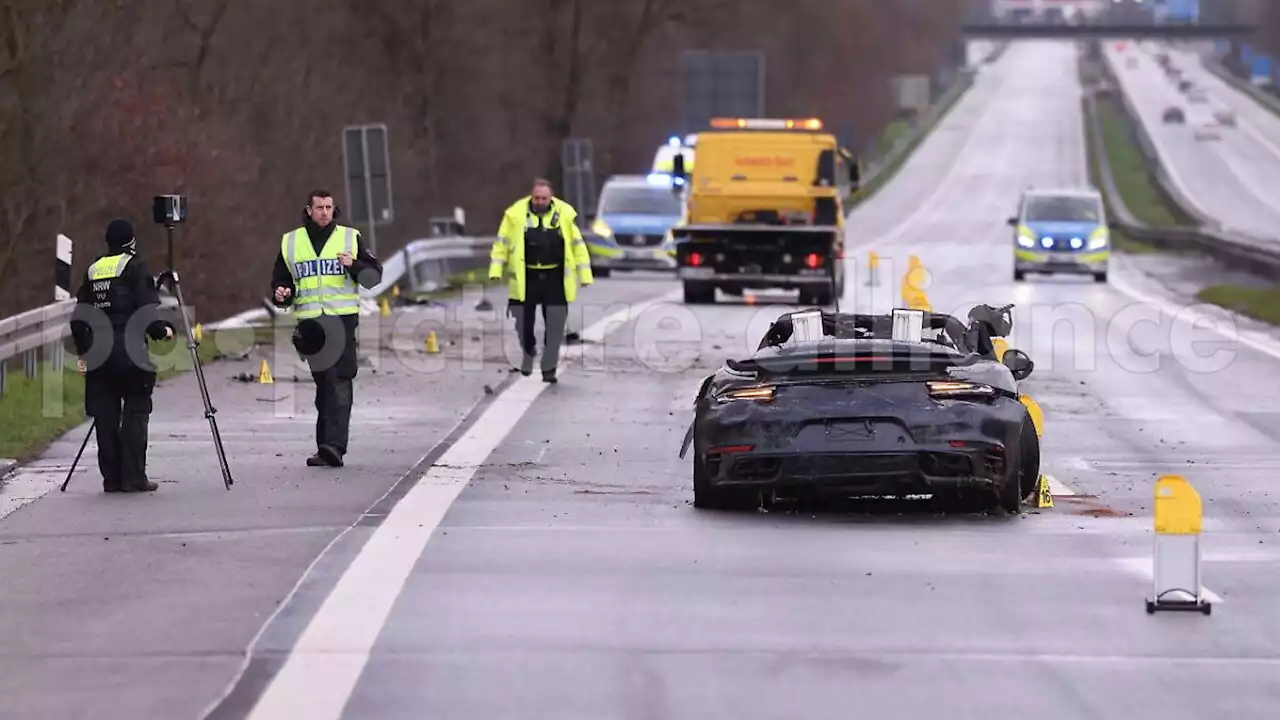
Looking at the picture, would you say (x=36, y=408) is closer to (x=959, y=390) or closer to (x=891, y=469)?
(x=891, y=469)

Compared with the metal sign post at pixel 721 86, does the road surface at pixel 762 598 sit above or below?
below

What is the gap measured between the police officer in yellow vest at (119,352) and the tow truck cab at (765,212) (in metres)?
21.7

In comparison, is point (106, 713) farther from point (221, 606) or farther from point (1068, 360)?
point (1068, 360)

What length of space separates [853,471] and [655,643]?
3.51 m

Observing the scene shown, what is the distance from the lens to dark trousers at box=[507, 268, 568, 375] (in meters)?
20.5

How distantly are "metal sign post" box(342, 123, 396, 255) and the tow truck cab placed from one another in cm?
476

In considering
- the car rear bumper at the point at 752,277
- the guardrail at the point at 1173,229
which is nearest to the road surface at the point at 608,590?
the car rear bumper at the point at 752,277

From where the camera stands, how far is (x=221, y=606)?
906 cm

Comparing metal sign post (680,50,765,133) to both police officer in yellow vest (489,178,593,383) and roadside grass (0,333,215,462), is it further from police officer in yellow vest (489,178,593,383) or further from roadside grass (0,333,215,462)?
police officer in yellow vest (489,178,593,383)

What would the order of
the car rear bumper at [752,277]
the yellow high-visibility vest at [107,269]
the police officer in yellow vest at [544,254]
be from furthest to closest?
the car rear bumper at [752,277] < the police officer in yellow vest at [544,254] < the yellow high-visibility vest at [107,269]

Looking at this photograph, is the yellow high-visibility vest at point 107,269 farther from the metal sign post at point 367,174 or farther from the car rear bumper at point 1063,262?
the car rear bumper at point 1063,262

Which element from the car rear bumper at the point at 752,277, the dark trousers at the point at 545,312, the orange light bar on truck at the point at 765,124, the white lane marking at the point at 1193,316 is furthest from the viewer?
the orange light bar on truck at the point at 765,124

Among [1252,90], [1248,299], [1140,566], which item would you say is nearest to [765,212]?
[1248,299]

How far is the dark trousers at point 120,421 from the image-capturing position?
12.9 m
